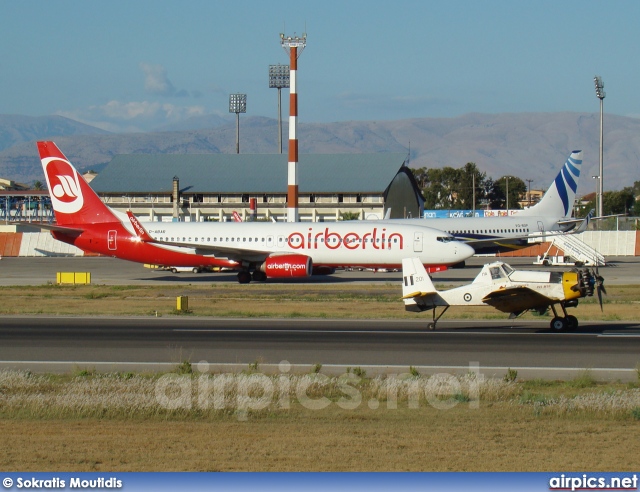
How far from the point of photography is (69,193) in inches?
1939

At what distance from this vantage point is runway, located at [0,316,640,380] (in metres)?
19.6

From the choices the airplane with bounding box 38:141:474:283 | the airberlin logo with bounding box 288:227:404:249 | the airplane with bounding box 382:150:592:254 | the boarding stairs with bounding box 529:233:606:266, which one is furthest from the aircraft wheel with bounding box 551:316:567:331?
the boarding stairs with bounding box 529:233:606:266

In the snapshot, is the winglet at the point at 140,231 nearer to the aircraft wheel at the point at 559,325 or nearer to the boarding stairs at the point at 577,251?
the boarding stairs at the point at 577,251

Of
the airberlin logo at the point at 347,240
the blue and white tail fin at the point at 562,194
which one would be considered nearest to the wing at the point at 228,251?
the airberlin logo at the point at 347,240

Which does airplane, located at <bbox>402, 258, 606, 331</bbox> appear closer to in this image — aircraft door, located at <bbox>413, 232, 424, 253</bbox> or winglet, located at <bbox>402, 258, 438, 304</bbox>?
winglet, located at <bbox>402, 258, 438, 304</bbox>

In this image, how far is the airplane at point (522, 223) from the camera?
5710cm

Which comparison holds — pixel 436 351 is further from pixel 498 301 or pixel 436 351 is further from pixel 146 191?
pixel 146 191

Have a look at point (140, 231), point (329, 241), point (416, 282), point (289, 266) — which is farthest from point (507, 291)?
point (140, 231)

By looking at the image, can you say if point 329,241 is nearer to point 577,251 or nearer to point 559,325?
point 577,251

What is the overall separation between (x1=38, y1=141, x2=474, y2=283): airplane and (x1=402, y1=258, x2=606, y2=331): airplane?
20.6 metres

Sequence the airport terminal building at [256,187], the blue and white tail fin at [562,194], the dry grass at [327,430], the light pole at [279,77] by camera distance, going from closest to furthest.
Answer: the dry grass at [327,430]
the blue and white tail fin at [562,194]
the airport terminal building at [256,187]
the light pole at [279,77]

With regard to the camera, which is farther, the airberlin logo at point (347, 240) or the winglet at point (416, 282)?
the airberlin logo at point (347, 240)

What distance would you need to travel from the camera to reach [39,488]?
9.36 metres

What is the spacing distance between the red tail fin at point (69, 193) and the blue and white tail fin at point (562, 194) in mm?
33346
